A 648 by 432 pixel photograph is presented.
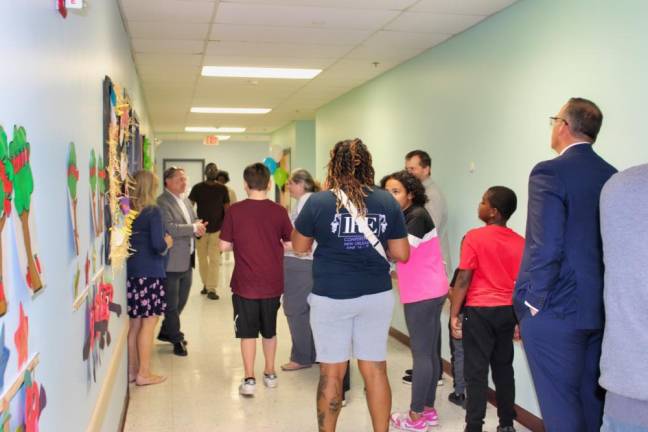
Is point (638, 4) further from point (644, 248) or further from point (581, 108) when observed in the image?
point (644, 248)

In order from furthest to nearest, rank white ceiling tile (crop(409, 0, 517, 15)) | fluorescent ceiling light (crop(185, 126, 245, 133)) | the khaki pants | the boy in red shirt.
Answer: fluorescent ceiling light (crop(185, 126, 245, 133)) < the khaki pants < white ceiling tile (crop(409, 0, 517, 15)) < the boy in red shirt

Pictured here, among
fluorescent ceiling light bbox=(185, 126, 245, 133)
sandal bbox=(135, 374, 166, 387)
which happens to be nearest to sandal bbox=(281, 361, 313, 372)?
sandal bbox=(135, 374, 166, 387)

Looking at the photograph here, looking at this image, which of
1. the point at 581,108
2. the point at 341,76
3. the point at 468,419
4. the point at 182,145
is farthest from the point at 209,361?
the point at 182,145

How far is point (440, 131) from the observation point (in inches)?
197

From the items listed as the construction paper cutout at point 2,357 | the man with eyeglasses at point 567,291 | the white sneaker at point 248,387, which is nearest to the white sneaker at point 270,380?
the white sneaker at point 248,387

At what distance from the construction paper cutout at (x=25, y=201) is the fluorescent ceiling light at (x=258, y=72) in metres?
4.94

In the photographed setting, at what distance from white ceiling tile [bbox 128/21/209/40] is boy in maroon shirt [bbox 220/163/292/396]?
1.23 meters

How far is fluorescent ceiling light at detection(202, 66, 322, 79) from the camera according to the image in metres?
6.20

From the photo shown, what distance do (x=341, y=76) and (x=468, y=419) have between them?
13.8ft

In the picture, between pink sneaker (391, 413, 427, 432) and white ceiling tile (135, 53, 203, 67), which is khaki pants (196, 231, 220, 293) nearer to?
white ceiling tile (135, 53, 203, 67)

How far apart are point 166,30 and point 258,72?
1.88 metres

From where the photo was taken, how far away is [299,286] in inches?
178

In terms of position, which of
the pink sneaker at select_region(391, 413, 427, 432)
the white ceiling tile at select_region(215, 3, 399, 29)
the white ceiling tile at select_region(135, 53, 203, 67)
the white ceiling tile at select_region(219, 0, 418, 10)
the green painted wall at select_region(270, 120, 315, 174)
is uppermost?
the white ceiling tile at select_region(219, 0, 418, 10)

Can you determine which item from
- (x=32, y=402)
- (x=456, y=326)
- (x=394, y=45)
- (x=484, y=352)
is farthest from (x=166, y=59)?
(x=32, y=402)
